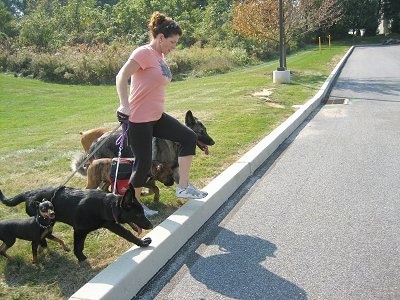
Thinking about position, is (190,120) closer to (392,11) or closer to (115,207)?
(115,207)

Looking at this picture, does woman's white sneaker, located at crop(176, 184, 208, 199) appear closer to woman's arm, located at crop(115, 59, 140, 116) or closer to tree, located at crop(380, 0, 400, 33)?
woman's arm, located at crop(115, 59, 140, 116)

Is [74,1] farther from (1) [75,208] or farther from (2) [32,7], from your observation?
(1) [75,208]

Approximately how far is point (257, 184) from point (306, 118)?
196 inches

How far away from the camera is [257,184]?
6.26 meters

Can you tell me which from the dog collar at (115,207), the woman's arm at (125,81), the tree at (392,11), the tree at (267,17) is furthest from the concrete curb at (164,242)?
the tree at (392,11)

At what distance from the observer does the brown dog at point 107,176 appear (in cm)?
514

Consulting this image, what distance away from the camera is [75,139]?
9.05 m

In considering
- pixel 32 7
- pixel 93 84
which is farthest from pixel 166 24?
pixel 32 7

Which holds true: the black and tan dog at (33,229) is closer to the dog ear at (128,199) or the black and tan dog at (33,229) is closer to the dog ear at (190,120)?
the dog ear at (128,199)

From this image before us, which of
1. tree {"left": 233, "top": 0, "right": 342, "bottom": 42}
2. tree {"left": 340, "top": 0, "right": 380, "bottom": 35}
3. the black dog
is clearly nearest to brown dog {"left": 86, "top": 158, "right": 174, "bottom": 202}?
the black dog

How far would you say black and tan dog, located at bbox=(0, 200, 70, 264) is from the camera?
3.86 metres

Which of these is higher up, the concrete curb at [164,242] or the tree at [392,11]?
the tree at [392,11]

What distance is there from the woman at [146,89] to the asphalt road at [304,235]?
95 centimetres

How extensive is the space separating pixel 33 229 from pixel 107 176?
1324 millimetres
